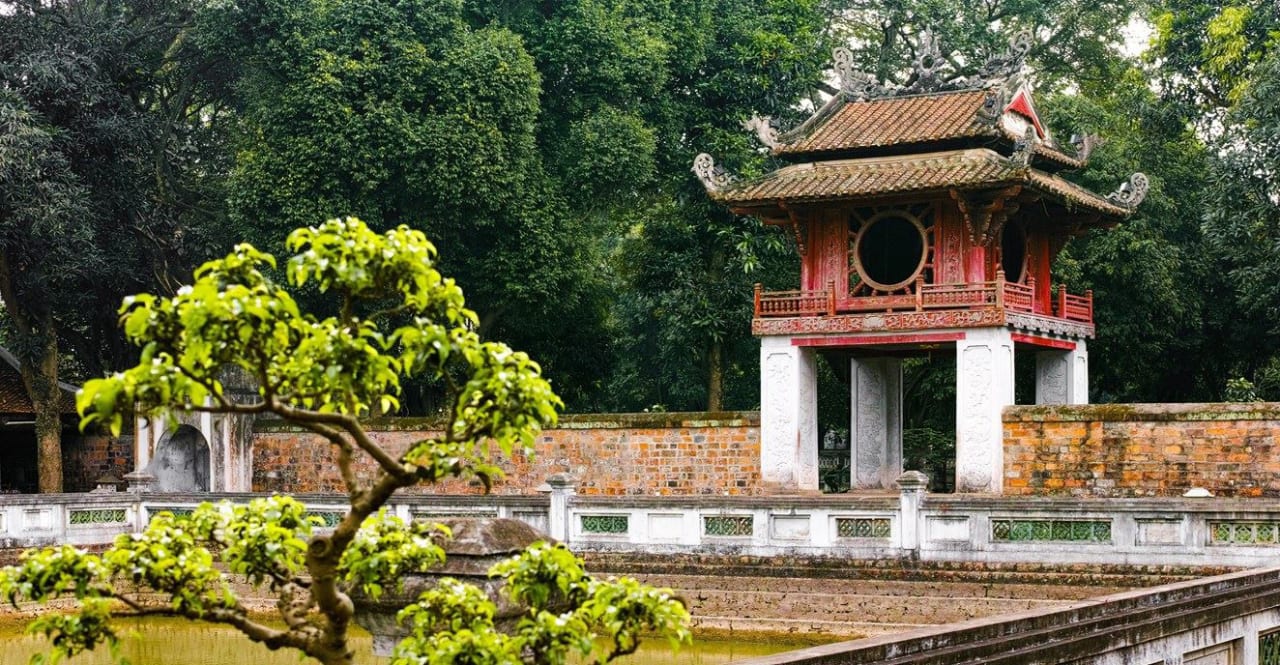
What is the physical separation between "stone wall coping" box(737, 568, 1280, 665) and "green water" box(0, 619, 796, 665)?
688cm

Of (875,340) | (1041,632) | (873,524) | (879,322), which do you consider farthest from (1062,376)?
(1041,632)

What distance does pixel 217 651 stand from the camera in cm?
1839

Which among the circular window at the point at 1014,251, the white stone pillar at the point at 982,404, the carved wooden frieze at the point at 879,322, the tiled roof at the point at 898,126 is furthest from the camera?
the circular window at the point at 1014,251

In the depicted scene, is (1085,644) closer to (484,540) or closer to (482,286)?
(484,540)

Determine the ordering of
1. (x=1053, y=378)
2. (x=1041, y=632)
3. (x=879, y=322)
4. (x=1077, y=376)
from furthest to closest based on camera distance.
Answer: (x=1053, y=378), (x=1077, y=376), (x=879, y=322), (x=1041, y=632)

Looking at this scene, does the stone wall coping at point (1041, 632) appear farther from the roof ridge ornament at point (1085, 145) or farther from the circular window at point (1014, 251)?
the roof ridge ornament at point (1085, 145)

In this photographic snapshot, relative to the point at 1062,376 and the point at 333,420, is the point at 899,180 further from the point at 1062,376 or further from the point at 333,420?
the point at 333,420

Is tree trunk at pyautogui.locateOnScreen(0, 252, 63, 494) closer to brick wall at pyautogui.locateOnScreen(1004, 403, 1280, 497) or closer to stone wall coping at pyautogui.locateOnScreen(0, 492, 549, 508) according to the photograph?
stone wall coping at pyautogui.locateOnScreen(0, 492, 549, 508)

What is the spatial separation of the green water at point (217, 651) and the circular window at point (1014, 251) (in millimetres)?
11246

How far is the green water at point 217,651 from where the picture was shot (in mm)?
17391

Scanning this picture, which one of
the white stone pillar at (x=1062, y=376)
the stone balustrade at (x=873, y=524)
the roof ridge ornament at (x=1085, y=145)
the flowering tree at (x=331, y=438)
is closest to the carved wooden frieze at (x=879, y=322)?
the white stone pillar at (x=1062, y=376)

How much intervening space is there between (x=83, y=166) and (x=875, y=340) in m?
14.6

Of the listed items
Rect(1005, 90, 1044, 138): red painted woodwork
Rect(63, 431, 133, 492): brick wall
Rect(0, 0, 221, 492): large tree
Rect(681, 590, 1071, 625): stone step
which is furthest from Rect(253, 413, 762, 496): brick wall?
Rect(681, 590, 1071, 625): stone step

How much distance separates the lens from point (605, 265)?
39188mm
